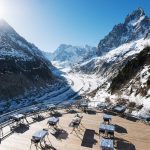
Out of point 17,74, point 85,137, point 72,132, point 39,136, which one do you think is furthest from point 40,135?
point 17,74

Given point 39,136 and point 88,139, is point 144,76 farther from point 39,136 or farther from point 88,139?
point 39,136

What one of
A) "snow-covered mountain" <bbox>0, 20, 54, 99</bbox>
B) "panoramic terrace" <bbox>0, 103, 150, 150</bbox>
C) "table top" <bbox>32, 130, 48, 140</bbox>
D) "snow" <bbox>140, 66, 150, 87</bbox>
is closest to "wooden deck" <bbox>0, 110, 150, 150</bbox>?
"panoramic terrace" <bbox>0, 103, 150, 150</bbox>

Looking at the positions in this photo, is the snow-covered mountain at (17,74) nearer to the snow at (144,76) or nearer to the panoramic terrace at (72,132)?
the snow at (144,76)

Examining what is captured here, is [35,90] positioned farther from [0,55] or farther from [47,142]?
[47,142]

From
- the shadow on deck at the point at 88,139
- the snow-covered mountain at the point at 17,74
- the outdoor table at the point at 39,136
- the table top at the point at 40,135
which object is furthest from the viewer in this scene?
the snow-covered mountain at the point at 17,74

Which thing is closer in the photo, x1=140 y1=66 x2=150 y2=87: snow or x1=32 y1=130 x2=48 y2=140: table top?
x1=32 y1=130 x2=48 y2=140: table top

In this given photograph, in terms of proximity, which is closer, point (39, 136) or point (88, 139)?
point (39, 136)

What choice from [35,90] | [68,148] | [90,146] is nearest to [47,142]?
[68,148]

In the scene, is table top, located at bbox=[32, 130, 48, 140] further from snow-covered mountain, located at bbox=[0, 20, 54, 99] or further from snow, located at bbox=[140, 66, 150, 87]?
snow-covered mountain, located at bbox=[0, 20, 54, 99]

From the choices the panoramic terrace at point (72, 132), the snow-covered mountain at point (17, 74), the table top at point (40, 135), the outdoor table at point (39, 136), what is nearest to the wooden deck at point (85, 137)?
the panoramic terrace at point (72, 132)
